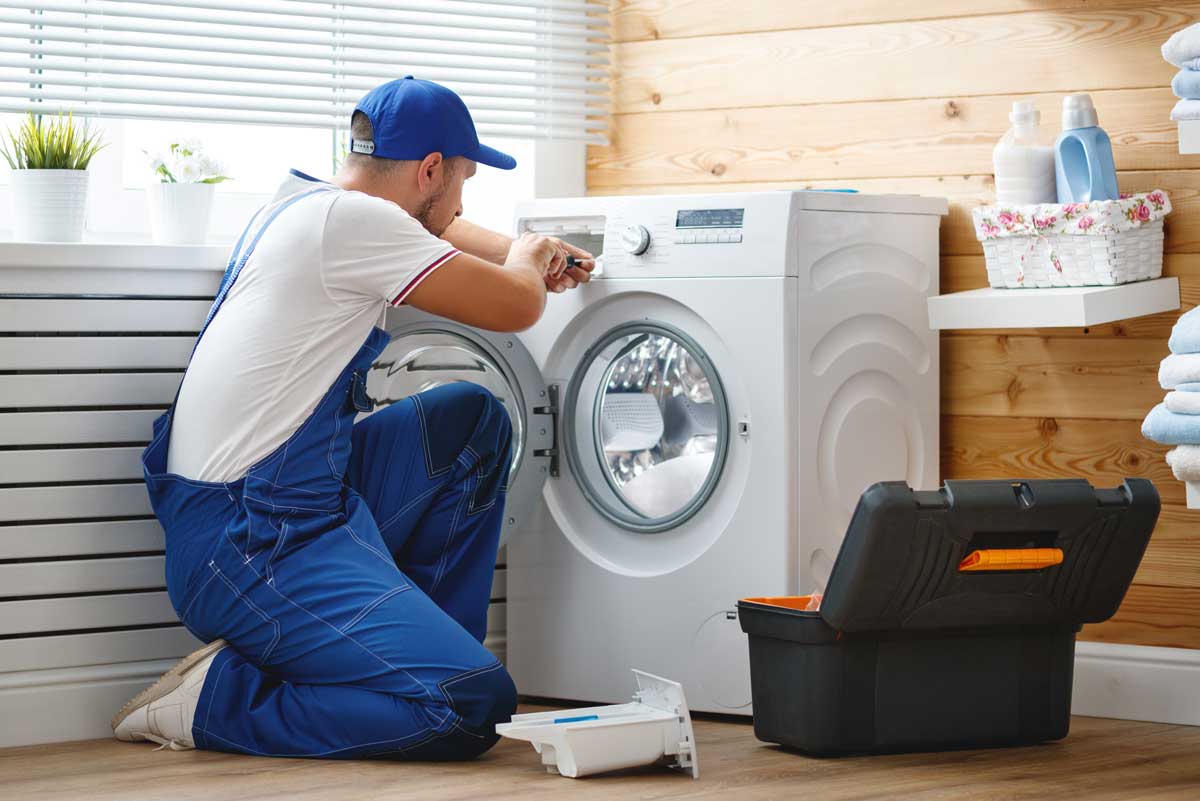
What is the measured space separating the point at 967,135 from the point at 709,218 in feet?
2.00

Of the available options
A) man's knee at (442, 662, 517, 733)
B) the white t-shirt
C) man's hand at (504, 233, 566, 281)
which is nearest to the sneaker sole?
the white t-shirt

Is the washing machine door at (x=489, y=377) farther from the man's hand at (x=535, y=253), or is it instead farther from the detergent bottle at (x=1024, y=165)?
the detergent bottle at (x=1024, y=165)

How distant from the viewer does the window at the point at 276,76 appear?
9.19 feet

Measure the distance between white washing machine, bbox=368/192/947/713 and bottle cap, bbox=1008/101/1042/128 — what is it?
0.22m

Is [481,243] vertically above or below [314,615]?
above

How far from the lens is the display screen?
8.44 feet

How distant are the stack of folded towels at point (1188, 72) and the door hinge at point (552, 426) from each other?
1134 millimetres

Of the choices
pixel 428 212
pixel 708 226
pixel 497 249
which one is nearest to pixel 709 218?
pixel 708 226

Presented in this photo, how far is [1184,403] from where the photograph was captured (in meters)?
2.31

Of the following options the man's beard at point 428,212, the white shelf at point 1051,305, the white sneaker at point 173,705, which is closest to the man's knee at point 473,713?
the white sneaker at point 173,705

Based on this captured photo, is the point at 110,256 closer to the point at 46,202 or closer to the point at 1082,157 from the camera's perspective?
the point at 46,202

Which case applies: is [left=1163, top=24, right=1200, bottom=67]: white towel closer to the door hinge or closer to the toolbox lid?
the toolbox lid

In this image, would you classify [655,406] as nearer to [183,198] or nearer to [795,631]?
[795,631]

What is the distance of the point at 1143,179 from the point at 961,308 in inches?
16.6
